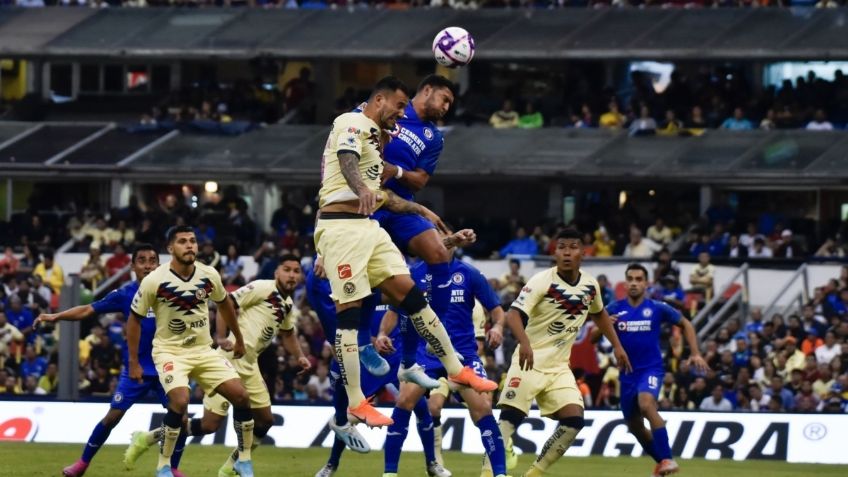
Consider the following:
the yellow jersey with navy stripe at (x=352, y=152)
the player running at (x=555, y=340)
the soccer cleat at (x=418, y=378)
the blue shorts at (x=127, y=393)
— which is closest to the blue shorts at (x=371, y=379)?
the player running at (x=555, y=340)

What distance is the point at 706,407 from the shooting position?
27.1 meters

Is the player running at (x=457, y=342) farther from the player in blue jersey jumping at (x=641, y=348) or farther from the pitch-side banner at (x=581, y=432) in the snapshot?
the pitch-side banner at (x=581, y=432)

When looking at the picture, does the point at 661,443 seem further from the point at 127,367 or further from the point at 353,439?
the point at 127,367

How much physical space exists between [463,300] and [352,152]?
14.1 ft

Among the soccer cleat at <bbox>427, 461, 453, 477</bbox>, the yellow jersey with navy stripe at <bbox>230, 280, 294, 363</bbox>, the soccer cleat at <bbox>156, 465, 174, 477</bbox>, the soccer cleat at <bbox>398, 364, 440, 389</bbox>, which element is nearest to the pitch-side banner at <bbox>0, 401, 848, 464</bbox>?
the yellow jersey with navy stripe at <bbox>230, 280, 294, 363</bbox>

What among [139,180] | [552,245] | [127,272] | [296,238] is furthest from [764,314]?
[139,180]

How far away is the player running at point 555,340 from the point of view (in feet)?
60.8

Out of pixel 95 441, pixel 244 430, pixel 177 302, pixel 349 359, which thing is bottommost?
pixel 95 441

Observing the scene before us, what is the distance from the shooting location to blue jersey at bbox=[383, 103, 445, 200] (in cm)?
1661

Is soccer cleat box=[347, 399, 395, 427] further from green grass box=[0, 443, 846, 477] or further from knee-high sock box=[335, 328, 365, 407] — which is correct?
green grass box=[0, 443, 846, 477]

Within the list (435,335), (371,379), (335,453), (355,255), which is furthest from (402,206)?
(371,379)

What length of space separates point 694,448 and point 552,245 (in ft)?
26.9

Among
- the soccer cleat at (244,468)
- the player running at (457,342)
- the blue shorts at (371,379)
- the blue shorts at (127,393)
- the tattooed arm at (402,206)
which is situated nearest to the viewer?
the tattooed arm at (402,206)

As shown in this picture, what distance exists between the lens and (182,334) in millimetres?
18422
